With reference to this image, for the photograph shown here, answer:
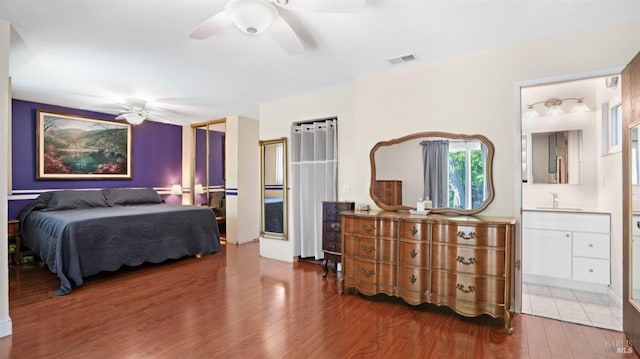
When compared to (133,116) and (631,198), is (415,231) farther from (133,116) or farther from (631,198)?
(133,116)

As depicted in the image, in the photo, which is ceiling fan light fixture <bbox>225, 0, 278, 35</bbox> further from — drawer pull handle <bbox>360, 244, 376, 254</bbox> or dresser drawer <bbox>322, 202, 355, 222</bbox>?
dresser drawer <bbox>322, 202, 355, 222</bbox>

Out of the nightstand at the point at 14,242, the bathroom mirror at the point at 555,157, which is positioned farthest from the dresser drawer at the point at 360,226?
the nightstand at the point at 14,242

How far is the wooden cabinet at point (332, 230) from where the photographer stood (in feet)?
12.7

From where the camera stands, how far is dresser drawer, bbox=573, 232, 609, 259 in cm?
321

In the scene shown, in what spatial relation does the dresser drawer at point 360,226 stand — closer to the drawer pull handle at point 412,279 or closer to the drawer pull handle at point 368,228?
the drawer pull handle at point 368,228

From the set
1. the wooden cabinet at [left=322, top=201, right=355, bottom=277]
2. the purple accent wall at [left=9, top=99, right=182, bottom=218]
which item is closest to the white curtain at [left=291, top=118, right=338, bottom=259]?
the wooden cabinet at [left=322, top=201, right=355, bottom=277]

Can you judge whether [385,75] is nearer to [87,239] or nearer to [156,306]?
[156,306]

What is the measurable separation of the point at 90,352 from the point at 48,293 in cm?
170

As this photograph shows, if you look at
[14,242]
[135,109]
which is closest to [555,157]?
[135,109]

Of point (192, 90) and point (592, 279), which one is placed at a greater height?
point (192, 90)

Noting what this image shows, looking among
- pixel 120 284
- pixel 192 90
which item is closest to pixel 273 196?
pixel 192 90

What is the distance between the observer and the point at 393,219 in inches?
115

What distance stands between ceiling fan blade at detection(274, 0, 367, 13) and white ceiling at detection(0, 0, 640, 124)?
1.28ft

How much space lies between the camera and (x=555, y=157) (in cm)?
A: 381
